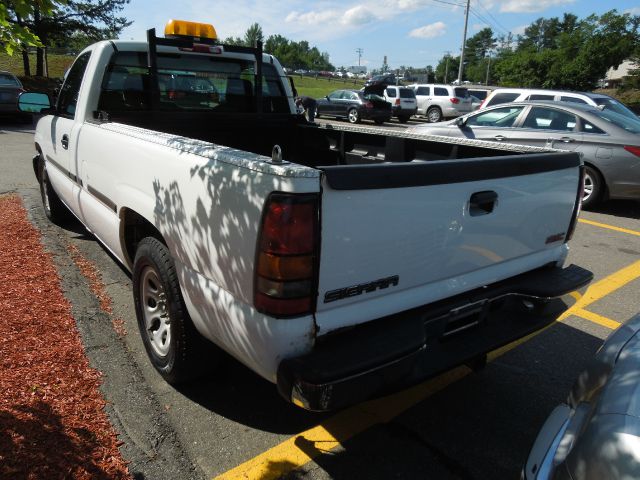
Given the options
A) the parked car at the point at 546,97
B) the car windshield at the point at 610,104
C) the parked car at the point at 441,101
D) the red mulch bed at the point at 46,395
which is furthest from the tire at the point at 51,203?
the parked car at the point at 441,101

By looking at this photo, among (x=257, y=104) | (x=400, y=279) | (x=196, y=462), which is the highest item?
(x=257, y=104)

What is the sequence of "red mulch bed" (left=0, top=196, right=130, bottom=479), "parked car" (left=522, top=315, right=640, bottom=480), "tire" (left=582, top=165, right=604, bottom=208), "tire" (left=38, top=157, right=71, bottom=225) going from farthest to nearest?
"tire" (left=582, top=165, right=604, bottom=208)
"tire" (left=38, top=157, right=71, bottom=225)
"red mulch bed" (left=0, top=196, right=130, bottom=479)
"parked car" (left=522, top=315, right=640, bottom=480)

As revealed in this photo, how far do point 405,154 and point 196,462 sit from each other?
104 inches

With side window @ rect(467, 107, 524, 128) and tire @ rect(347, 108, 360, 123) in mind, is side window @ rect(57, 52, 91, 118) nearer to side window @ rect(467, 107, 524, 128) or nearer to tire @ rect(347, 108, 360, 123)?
side window @ rect(467, 107, 524, 128)

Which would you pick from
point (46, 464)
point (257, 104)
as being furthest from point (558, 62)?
point (46, 464)

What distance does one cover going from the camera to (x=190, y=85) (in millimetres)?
4609

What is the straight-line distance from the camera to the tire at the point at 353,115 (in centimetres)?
2455

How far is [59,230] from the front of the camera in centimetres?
568

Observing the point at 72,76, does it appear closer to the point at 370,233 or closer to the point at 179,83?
the point at 179,83

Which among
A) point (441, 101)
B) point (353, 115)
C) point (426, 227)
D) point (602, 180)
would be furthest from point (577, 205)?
point (441, 101)

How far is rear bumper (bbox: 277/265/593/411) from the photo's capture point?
1.93 m

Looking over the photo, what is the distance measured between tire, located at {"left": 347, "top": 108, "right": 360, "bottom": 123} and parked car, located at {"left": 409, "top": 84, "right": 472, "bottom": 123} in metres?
4.03

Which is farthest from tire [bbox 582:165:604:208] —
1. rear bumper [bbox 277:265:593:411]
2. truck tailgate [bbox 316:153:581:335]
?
truck tailgate [bbox 316:153:581:335]

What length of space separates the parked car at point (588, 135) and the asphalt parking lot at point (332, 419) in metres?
4.46
